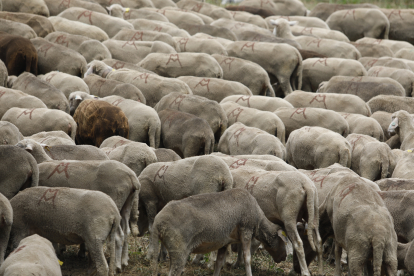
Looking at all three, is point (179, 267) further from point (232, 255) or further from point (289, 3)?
point (289, 3)

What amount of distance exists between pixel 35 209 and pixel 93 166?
1.22 metres

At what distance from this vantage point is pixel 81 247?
28.0ft

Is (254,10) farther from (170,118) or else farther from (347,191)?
(347,191)

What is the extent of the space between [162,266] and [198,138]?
380 centimetres

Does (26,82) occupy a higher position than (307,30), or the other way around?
(26,82)

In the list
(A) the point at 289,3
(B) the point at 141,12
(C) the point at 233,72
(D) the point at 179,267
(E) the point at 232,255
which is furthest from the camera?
(A) the point at 289,3

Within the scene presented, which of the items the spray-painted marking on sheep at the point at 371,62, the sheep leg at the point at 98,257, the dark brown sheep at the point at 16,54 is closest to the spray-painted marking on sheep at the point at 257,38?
the spray-painted marking on sheep at the point at 371,62

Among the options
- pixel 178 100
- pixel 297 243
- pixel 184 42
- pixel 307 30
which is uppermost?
pixel 297 243

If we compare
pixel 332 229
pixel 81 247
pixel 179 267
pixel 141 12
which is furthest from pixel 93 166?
pixel 141 12

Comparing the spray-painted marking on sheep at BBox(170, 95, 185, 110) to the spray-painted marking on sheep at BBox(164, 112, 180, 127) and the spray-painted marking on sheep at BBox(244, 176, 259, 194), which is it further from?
the spray-painted marking on sheep at BBox(244, 176, 259, 194)

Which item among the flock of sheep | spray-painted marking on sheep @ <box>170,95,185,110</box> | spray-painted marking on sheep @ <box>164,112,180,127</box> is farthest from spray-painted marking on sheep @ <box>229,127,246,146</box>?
spray-painted marking on sheep @ <box>170,95,185,110</box>

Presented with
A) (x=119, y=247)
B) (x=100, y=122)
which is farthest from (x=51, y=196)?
(x=100, y=122)

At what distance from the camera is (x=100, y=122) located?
1209cm

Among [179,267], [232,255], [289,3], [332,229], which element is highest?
[179,267]
